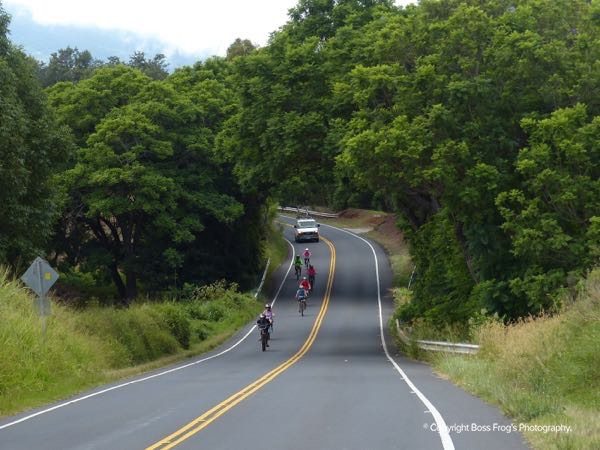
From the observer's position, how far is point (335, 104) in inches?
1377

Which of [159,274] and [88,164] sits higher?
[88,164]

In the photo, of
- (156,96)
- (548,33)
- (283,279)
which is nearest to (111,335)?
(548,33)

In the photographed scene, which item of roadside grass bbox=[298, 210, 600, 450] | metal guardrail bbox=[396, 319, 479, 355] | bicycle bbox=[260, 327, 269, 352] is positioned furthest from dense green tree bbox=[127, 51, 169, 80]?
roadside grass bbox=[298, 210, 600, 450]

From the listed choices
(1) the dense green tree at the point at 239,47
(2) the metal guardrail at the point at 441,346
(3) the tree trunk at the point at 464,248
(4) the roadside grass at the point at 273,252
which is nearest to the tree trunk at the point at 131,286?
(4) the roadside grass at the point at 273,252

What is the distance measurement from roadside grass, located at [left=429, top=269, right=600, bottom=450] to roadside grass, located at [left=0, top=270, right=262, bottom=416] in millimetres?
9129

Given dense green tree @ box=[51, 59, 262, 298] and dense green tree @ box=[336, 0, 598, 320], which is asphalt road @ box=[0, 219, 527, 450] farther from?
dense green tree @ box=[51, 59, 262, 298]

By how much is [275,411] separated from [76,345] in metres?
11.3

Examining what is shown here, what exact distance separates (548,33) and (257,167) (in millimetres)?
13410

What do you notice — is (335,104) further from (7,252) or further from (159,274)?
(159,274)

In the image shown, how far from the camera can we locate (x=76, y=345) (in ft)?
82.2

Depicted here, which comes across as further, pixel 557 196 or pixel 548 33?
pixel 548 33

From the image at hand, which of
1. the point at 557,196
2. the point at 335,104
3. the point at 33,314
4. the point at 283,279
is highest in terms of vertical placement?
the point at 335,104

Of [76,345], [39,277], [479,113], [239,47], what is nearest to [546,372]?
[39,277]

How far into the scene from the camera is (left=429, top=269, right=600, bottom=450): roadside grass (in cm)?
1155
